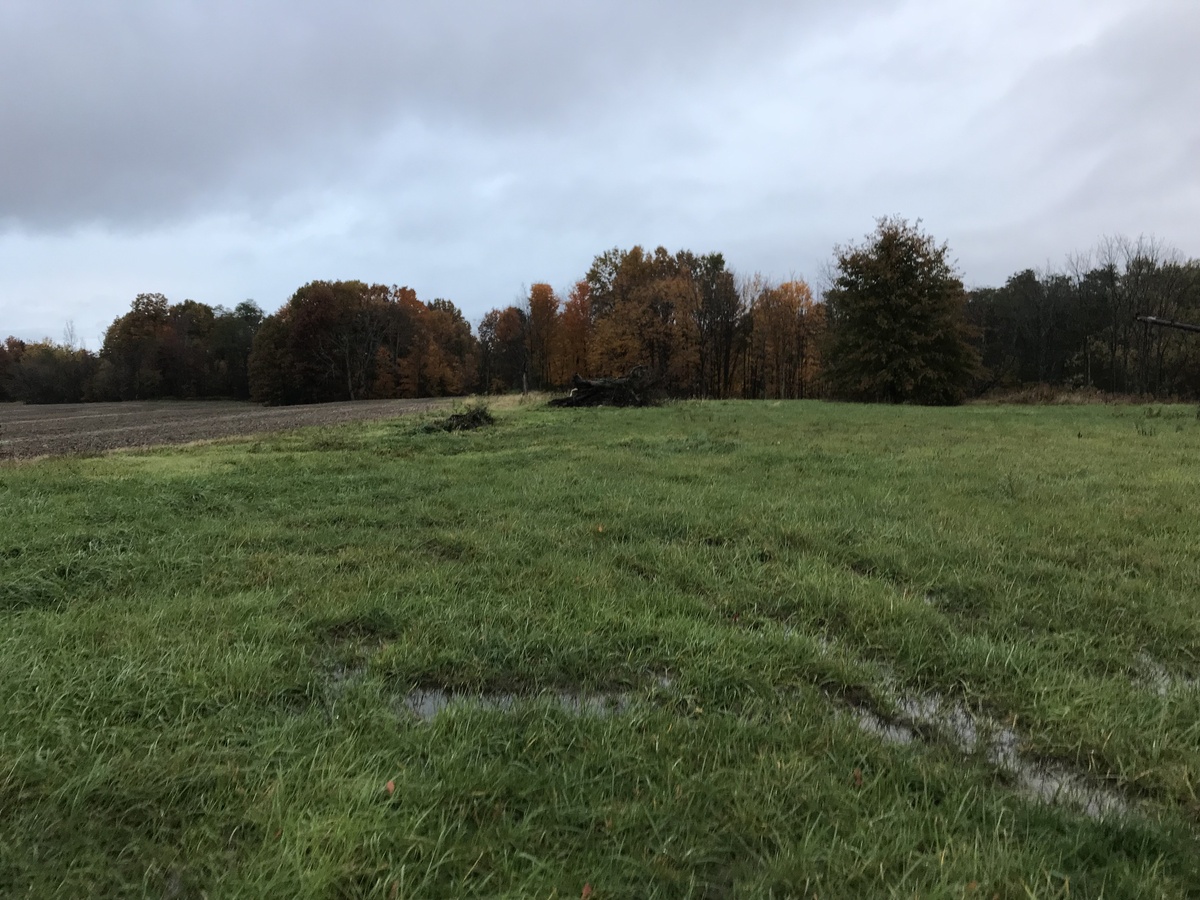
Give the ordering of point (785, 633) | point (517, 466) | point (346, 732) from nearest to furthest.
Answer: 1. point (346, 732)
2. point (785, 633)
3. point (517, 466)

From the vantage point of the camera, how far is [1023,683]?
9.32 feet

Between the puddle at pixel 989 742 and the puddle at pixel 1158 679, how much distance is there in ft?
2.89

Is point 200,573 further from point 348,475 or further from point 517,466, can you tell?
point 517,466

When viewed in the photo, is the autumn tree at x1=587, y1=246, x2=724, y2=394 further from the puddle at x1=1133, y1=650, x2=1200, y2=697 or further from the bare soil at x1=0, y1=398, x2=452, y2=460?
the puddle at x1=1133, y1=650, x2=1200, y2=697

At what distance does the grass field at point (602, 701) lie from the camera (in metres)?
1.81

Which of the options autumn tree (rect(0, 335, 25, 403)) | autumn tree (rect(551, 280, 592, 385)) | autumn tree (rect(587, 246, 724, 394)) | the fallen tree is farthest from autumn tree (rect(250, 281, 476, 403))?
autumn tree (rect(0, 335, 25, 403))

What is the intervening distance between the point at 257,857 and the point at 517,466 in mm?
7510

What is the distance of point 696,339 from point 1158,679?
44964 millimetres

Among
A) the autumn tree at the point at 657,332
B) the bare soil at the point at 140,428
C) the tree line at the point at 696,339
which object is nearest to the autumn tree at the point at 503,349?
the tree line at the point at 696,339

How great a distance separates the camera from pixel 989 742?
248 centimetres

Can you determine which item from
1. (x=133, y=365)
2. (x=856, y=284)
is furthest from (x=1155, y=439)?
(x=133, y=365)

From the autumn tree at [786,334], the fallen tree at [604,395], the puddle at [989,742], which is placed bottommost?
the puddle at [989,742]

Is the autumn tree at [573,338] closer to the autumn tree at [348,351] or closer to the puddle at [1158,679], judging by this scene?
the autumn tree at [348,351]

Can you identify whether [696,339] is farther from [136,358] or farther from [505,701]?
[136,358]
